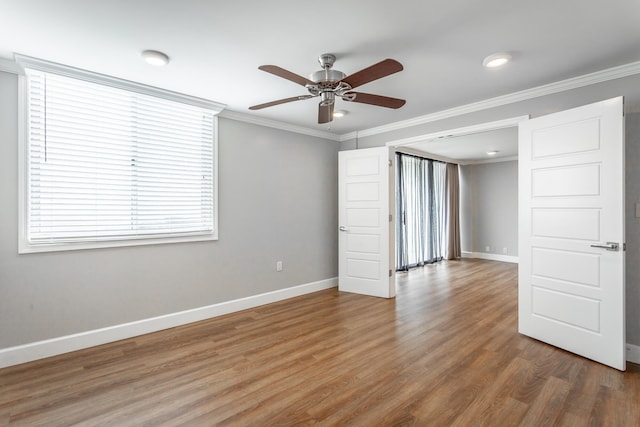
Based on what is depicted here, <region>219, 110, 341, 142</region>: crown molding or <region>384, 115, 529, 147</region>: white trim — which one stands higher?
<region>219, 110, 341, 142</region>: crown molding

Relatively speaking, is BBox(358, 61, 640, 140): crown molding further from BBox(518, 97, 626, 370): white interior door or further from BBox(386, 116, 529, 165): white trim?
BBox(518, 97, 626, 370): white interior door

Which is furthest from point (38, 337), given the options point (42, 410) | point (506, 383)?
point (506, 383)

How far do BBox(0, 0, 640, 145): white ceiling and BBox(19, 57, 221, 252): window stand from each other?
30cm

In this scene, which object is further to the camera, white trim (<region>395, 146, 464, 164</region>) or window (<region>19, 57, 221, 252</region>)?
white trim (<region>395, 146, 464, 164</region>)

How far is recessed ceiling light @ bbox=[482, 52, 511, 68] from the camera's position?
252cm

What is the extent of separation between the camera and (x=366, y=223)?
465cm

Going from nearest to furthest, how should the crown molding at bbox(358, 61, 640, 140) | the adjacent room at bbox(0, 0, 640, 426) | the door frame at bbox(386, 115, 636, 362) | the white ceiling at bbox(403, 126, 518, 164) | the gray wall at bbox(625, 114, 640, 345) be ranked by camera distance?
the adjacent room at bbox(0, 0, 640, 426) → the gray wall at bbox(625, 114, 640, 345) → the crown molding at bbox(358, 61, 640, 140) → the door frame at bbox(386, 115, 636, 362) → the white ceiling at bbox(403, 126, 518, 164)

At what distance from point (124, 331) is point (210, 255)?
1140 mm

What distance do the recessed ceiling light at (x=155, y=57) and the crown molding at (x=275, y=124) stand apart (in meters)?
1.25

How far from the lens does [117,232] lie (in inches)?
124

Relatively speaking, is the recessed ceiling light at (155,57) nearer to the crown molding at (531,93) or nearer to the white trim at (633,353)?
the crown molding at (531,93)

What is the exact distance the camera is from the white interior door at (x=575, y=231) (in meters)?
2.46

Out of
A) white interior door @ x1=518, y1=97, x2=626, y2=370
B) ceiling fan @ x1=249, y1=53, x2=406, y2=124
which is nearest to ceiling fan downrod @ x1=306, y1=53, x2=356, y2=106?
ceiling fan @ x1=249, y1=53, x2=406, y2=124

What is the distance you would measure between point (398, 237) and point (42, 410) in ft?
18.9
